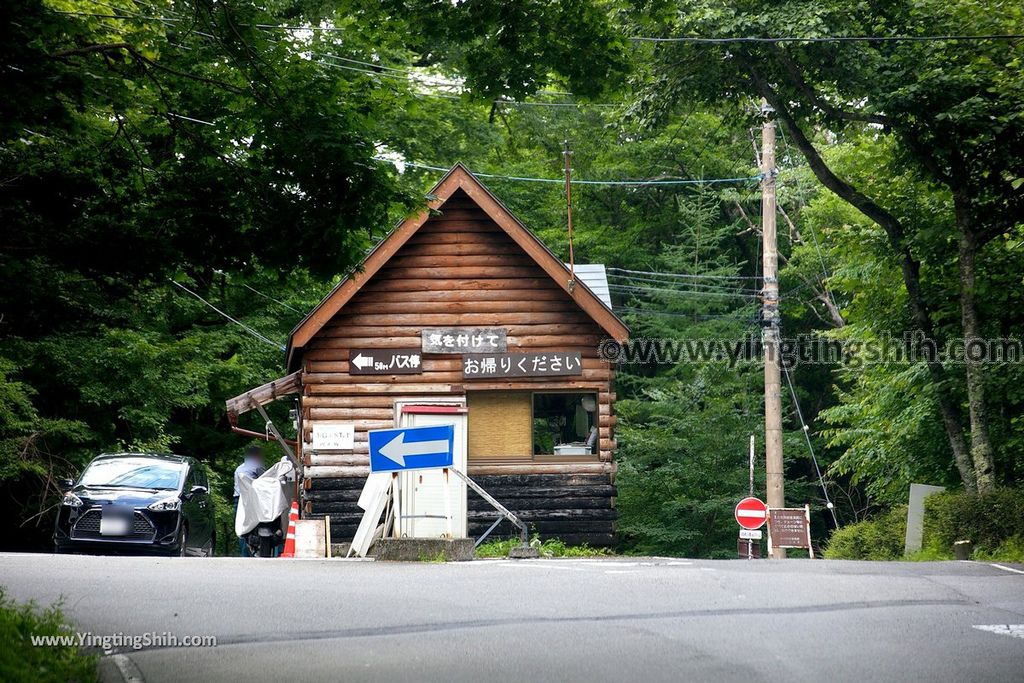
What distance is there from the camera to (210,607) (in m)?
10.9

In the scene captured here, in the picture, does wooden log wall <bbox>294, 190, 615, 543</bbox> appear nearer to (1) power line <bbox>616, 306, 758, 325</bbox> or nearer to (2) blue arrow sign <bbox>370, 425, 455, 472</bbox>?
(2) blue arrow sign <bbox>370, 425, 455, 472</bbox>

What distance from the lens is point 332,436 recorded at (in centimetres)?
2328

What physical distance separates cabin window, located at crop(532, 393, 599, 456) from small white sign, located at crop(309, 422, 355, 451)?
11.9ft

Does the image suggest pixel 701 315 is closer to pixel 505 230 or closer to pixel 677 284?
pixel 677 284

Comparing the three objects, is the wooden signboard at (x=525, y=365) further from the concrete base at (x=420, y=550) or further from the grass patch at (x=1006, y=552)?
the grass patch at (x=1006, y=552)

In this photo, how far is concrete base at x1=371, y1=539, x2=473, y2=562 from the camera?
16609 millimetres

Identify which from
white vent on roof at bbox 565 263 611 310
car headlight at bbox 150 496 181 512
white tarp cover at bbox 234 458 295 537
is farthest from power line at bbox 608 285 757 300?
car headlight at bbox 150 496 181 512

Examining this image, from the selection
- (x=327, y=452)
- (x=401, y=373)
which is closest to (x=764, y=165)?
(x=401, y=373)

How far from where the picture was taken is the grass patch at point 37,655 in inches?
285

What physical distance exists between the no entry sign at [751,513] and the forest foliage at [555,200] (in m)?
2.13

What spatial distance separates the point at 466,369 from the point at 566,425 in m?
2.56

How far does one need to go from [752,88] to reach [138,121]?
13.0m

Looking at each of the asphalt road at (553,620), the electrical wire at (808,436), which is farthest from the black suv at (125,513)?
the electrical wire at (808,436)

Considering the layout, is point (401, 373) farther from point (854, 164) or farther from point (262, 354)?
point (262, 354)
